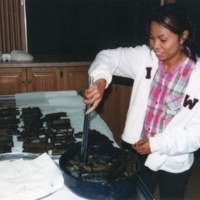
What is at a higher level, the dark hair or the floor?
the dark hair

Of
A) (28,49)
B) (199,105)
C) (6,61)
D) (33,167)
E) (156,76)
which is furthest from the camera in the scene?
(28,49)

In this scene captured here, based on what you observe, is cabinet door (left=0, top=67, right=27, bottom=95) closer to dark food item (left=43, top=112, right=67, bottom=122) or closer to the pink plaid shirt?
dark food item (left=43, top=112, right=67, bottom=122)

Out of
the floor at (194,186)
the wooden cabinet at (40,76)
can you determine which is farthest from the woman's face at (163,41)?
the wooden cabinet at (40,76)

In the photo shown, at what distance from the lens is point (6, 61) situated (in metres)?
3.29

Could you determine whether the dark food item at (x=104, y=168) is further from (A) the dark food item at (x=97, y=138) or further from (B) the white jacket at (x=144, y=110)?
(A) the dark food item at (x=97, y=138)

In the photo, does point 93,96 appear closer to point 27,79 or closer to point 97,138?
point 97,138

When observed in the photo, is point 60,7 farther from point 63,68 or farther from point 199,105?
point 199,105

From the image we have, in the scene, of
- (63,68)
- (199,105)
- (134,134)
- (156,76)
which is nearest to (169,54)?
(156,76)

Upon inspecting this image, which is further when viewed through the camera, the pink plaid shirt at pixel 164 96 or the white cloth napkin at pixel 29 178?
the pink plaid shirt at pixel 164 96

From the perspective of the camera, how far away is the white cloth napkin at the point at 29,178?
39.3 inches

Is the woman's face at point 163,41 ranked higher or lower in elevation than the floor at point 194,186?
higher

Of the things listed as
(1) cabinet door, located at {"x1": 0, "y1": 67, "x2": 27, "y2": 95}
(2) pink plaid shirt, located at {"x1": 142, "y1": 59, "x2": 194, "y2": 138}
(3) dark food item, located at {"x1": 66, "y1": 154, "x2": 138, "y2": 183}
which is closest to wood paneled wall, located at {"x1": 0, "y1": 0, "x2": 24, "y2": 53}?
(1) cabinet door, located at {"x1": 0, "y1": 67, "x2": 27, "y2": 95}

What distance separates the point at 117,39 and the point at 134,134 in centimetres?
241

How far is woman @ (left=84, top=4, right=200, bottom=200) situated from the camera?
1.29 m
